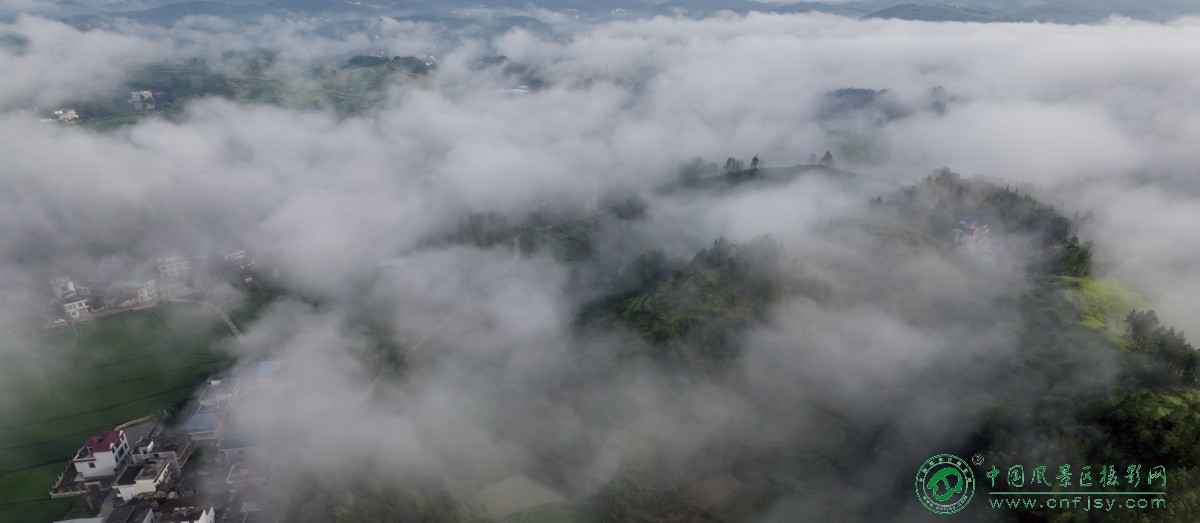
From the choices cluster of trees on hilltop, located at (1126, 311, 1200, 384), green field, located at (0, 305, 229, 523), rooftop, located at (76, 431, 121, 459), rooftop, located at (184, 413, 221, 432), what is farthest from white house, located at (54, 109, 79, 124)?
cluster of trees on hilltop, located at (1126, 311, 1200, 384)

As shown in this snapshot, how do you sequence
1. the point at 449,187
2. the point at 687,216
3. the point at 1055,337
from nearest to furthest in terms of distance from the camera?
the point at 1055,337 → the point at 687,216 → the point at 449,187

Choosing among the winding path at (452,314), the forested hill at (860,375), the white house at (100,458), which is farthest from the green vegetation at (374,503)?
the white house at (100,458)

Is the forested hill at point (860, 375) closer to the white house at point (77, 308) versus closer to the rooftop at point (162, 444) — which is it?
the rooftop at point (162, 444)

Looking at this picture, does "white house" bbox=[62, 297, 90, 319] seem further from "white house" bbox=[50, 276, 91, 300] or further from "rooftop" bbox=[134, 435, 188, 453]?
"rooftop" bbox=[134, 435, 188, 453]

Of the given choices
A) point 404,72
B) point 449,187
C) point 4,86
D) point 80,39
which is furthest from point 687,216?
point 80,39

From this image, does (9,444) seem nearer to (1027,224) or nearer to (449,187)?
(449,187)
